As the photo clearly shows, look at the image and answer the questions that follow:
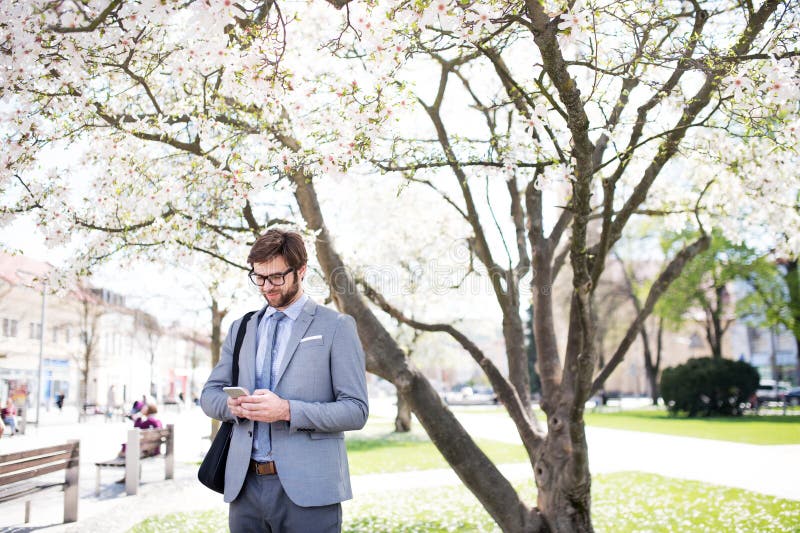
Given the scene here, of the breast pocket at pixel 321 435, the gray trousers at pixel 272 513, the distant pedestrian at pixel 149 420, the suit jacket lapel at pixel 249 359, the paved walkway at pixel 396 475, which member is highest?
the suit jacket lapel at pixel 249 359

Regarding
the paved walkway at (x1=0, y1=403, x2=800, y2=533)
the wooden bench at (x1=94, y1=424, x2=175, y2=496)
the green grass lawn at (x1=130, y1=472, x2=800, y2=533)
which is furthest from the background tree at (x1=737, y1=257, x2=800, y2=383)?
the wooden bench at (x1=94, y1=424, x2=175, y2=496)

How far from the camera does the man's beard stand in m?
2.79

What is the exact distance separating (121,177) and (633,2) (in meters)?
4.83

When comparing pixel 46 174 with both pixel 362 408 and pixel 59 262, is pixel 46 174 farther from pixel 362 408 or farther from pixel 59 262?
pixel 362 408

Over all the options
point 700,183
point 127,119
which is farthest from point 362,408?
point 700,183

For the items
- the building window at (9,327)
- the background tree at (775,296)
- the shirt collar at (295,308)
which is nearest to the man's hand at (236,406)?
the shirt collar at (295,308)

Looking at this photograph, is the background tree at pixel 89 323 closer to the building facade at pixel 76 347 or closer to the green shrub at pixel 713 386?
the building facade at pixel 76 347

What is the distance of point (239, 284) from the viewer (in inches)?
496

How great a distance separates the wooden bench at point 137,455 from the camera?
9836 mm

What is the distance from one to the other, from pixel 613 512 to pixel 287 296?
6934mm

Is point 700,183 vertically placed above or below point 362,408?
above

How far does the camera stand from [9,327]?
3128 centimetres

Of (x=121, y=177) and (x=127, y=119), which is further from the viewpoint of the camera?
(x=121, y=177)

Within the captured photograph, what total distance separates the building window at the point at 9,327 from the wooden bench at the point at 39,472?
26139 millimetres
